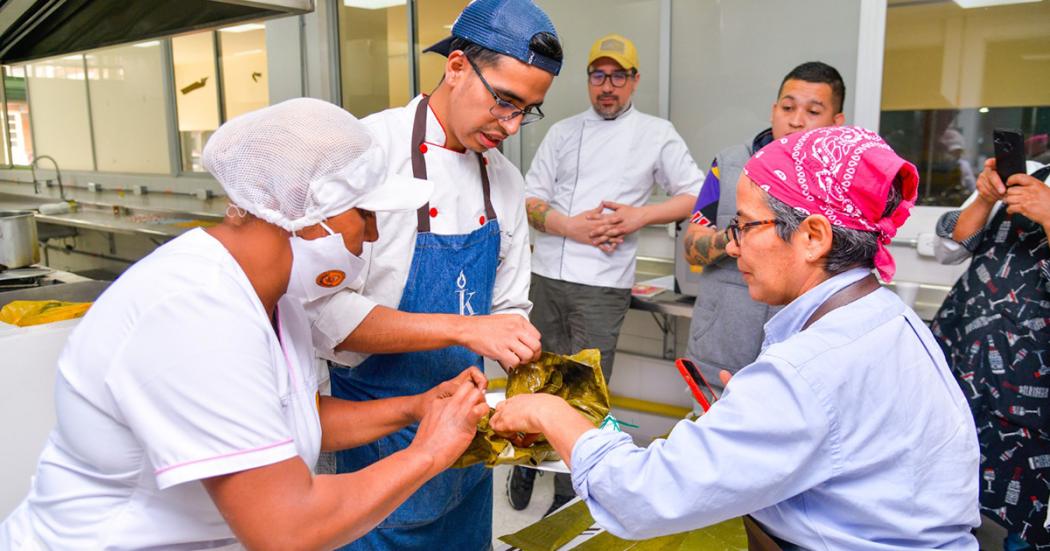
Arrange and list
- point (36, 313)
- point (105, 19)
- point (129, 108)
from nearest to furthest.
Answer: point (36, 313) → point (105, 19) → point (129, 108)

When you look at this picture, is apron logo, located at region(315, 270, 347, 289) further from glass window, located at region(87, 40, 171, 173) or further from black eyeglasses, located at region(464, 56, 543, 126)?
glass window, located at region(87, 40, 171, 173)

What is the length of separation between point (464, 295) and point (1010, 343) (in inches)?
66.9

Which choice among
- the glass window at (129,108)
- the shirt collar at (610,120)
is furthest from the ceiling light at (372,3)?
the glass window at (129,108)

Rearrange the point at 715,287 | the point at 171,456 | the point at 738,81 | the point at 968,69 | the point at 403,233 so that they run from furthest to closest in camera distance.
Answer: the point at 738,81 < the point at 968,69 < the point at 715,287 < the point at 403,233 < the point at 171,456

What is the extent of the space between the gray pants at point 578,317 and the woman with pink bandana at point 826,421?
203 centimetres

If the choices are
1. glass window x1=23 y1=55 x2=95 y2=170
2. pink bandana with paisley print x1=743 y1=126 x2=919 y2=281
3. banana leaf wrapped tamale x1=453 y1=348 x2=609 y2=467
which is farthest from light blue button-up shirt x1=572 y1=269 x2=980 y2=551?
glass window x1=23 y1=55 x2=95 y2=170

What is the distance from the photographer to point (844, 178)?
1.05m

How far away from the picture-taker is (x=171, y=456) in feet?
2.81

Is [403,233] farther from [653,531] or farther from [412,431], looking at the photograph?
[653,531]

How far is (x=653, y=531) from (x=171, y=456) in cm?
67

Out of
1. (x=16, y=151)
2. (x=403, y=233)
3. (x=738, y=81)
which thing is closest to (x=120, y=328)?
(x=403, y=233)

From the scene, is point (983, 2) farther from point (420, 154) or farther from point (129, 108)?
point (129, 108)

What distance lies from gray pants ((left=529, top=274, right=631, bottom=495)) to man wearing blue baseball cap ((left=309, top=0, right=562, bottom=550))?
61.3 inches

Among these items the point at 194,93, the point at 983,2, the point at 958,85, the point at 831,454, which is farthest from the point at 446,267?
the point at 194,93
